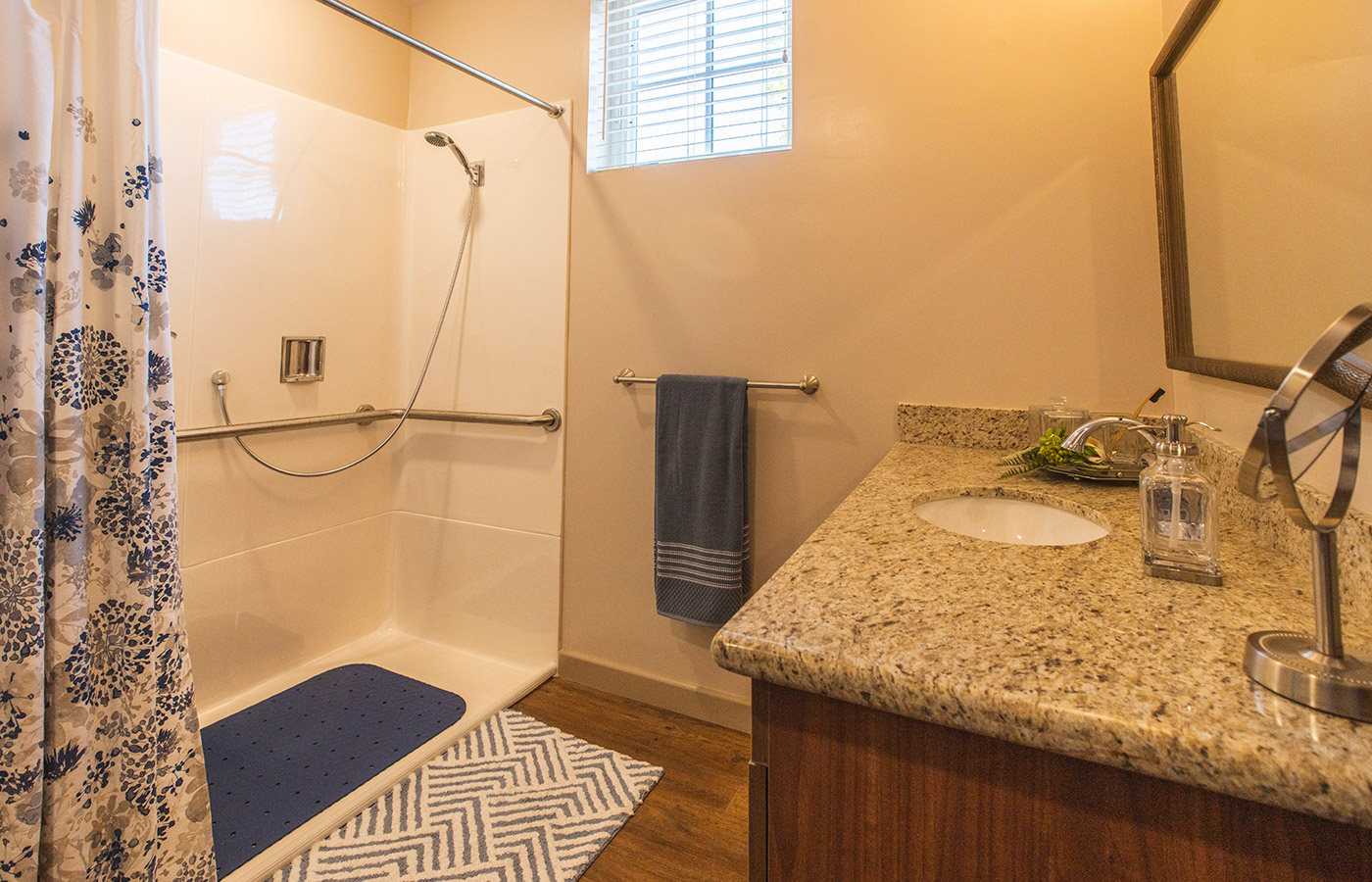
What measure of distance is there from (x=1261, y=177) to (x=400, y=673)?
2.35m

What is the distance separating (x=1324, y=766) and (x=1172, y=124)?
4.12 feet

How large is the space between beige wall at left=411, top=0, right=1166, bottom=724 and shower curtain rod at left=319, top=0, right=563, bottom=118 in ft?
0.34

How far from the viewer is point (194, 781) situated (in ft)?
3.69

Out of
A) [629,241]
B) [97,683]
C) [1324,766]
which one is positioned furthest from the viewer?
[629,241]

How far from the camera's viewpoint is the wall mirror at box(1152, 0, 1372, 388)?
0.65 m

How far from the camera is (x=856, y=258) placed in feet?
5.38

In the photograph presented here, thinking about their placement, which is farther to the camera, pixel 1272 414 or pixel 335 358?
pixel 335 358

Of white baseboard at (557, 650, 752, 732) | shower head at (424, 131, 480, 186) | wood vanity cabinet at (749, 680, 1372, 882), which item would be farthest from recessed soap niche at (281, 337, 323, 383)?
wood vanity cabinet at (749, 680, 1372, 882)

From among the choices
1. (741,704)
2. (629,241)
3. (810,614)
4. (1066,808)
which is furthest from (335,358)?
(1066,808)

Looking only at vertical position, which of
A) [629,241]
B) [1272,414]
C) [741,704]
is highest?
[629,241]

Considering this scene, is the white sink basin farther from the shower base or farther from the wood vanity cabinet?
the shower base

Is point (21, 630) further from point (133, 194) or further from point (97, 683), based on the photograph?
point (133, 194)

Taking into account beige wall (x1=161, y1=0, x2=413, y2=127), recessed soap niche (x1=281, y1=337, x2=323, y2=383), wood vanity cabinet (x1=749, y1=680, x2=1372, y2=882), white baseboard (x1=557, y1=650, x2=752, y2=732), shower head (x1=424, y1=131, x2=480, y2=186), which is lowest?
white baseboard (x1=557, y1=650, x2=752, y2=732)

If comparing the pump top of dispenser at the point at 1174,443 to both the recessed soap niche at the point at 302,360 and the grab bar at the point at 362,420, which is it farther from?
the recessed soap niche at the point at 302,360
